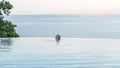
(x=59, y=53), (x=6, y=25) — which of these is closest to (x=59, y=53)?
(x=59, y=53)

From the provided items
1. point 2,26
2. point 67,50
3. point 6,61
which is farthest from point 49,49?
point 2,26

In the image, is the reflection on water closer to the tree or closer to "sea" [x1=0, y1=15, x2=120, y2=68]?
"sea" [x1=0, y1=15, x2=120, y2=68]

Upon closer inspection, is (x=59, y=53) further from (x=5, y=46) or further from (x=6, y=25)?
(x=6, y=25)

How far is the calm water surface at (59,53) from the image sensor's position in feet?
54.3

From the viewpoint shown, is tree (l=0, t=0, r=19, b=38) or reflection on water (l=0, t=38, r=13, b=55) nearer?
reflection on water (l=0, t=38, r=13, b=55)

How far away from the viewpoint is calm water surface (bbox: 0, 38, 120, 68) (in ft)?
54.3

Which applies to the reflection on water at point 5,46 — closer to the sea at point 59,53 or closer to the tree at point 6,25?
the sea at point 59,53

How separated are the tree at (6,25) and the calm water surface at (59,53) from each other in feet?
15.0

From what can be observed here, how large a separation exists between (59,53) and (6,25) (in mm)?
10598

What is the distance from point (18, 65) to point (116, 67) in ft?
9.05

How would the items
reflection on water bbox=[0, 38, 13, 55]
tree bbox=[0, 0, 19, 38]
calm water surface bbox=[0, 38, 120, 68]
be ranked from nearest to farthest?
calm water surface bbox=[0, 38, 120, 68] → reflection on water bbox=[0, 38, 13, 55] → tree bbox=[0, 0, 19, 38]

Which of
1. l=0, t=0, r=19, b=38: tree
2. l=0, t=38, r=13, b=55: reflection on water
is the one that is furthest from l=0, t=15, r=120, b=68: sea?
l=0, t=0, r=19, b=38: tree

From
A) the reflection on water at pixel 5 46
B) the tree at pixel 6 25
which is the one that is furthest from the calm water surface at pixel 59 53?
the tree at pixel 6 25

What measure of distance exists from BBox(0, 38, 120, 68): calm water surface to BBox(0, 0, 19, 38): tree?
15.0 feet
